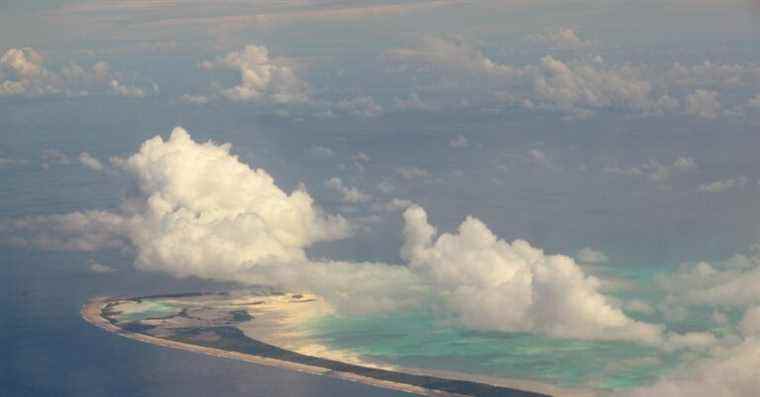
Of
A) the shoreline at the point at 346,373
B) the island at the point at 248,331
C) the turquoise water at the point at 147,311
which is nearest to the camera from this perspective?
the shoreline at the point at 346,373

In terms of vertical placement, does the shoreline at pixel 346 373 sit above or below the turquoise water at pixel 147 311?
below

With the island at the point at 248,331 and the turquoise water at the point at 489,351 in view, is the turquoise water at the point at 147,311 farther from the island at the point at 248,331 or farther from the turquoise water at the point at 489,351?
the turquoise water at the point at 489,351

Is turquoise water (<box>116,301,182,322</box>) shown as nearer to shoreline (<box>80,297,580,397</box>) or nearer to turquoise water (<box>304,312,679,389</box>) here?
shoreline (<box>80,297,580,397</box>)

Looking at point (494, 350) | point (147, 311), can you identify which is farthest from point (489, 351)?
point (147, 311)

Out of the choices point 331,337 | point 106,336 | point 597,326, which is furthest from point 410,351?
point 106,336

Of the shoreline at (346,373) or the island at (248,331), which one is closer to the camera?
the shoreline at (346,373)

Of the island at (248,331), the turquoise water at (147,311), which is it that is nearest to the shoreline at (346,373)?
the island at (248,331)

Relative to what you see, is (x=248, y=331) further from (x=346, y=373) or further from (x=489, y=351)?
(x=489, y=351)

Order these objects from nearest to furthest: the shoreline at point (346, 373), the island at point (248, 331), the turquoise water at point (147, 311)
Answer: the shoreline at point (346, 373) < the island at point (248, 331) < the turquoise water at point (147, 311)
